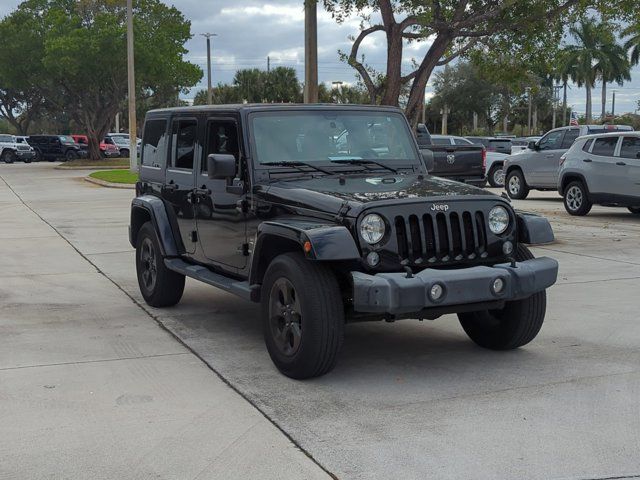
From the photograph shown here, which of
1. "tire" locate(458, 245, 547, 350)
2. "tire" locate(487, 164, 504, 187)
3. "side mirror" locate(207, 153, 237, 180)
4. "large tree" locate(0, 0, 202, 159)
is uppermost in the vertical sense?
"large tree" locate(0, 0, 202, 159)

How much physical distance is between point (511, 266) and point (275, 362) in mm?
1730

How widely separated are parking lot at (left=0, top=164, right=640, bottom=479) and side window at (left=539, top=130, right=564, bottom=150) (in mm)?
11849

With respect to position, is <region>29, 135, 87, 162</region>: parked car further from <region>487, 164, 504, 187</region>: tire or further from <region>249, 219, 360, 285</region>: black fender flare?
<region>249, 219, 360, 285</region>: black fender flare

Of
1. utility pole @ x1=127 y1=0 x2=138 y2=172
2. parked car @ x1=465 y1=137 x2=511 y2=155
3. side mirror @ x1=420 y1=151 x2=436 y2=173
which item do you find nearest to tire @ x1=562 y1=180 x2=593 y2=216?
side mirror @ x1=420 y1=151 x2=436 y2=173

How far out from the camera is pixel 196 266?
7535mm

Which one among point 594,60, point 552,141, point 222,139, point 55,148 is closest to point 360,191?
point 222,139

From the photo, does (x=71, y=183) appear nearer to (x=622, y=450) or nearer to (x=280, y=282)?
(x=280, y=282)

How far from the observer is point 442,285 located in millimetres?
5473

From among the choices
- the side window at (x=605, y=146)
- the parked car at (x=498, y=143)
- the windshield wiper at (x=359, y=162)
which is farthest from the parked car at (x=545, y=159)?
the windshield wiper at (x=359, y=162)

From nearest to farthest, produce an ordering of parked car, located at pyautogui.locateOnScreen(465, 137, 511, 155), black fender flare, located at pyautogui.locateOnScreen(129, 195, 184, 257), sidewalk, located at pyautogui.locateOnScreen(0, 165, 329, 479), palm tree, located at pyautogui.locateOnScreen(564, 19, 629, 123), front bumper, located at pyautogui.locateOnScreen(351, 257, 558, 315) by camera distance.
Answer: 1. sidewalk, located at pyautogui.locateOnScreen(0, 165, 329, 479)
2. front bumper, located at pyautogui.locateOnScreen(351, 257, 558, 315)
3. black fender flare, located at pyautogui.locateOnScreen(129, 195, 184, 257)
4. parked car, located at pyautogui.locateOnScreen(465, 137, 511, 155)
5. palm tree, located at pyautogui.locateOnScreen(564, 19, 629, 123)

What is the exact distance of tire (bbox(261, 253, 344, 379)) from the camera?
Answer: 18.1 feet

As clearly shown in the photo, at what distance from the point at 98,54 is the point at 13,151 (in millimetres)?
13501

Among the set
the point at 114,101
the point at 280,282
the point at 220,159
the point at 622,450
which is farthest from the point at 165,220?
the point at 114,101

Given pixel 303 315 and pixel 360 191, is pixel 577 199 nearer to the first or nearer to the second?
pixel 360 191
